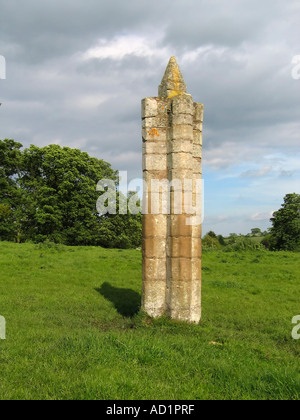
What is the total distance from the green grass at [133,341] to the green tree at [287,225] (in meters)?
21.1

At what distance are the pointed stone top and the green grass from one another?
6159 mm

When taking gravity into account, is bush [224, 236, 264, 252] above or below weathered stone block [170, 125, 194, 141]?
below

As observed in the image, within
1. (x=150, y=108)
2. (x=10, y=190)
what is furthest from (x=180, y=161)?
(x=10, y=190)

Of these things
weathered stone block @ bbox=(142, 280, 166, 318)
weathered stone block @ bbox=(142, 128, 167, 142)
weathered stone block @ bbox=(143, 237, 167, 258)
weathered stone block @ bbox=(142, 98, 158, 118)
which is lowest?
weathered stone block @ bbox=(142, 280, 166, 318)

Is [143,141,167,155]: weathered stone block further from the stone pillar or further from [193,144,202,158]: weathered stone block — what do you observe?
[193,144,202,158]: weathered stone block

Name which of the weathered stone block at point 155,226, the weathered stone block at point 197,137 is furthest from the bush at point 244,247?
the weathered stone block at point 155,226

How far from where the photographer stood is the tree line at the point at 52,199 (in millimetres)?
32344

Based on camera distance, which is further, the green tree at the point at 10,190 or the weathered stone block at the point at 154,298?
the green tree at the point at 10,190

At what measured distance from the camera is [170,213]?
30.7 feet

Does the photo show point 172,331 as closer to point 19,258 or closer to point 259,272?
point 259,272

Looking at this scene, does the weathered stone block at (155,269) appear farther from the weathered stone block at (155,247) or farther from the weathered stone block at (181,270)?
the weathered stone block at (181,270)

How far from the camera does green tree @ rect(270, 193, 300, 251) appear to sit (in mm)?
36188

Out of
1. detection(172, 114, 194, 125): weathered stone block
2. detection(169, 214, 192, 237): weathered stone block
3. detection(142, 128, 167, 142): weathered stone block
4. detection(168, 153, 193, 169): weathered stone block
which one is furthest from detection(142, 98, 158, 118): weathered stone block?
detection(169, 214, 192, 237): weathered stone block

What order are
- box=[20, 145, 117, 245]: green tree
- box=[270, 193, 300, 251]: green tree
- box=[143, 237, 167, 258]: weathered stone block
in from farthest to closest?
box=[270, 193, 300, 251]: green tree
box=[20, 145, 117, 245]: green tree
box=[143, 237, 167, 258]: weathered stone block
